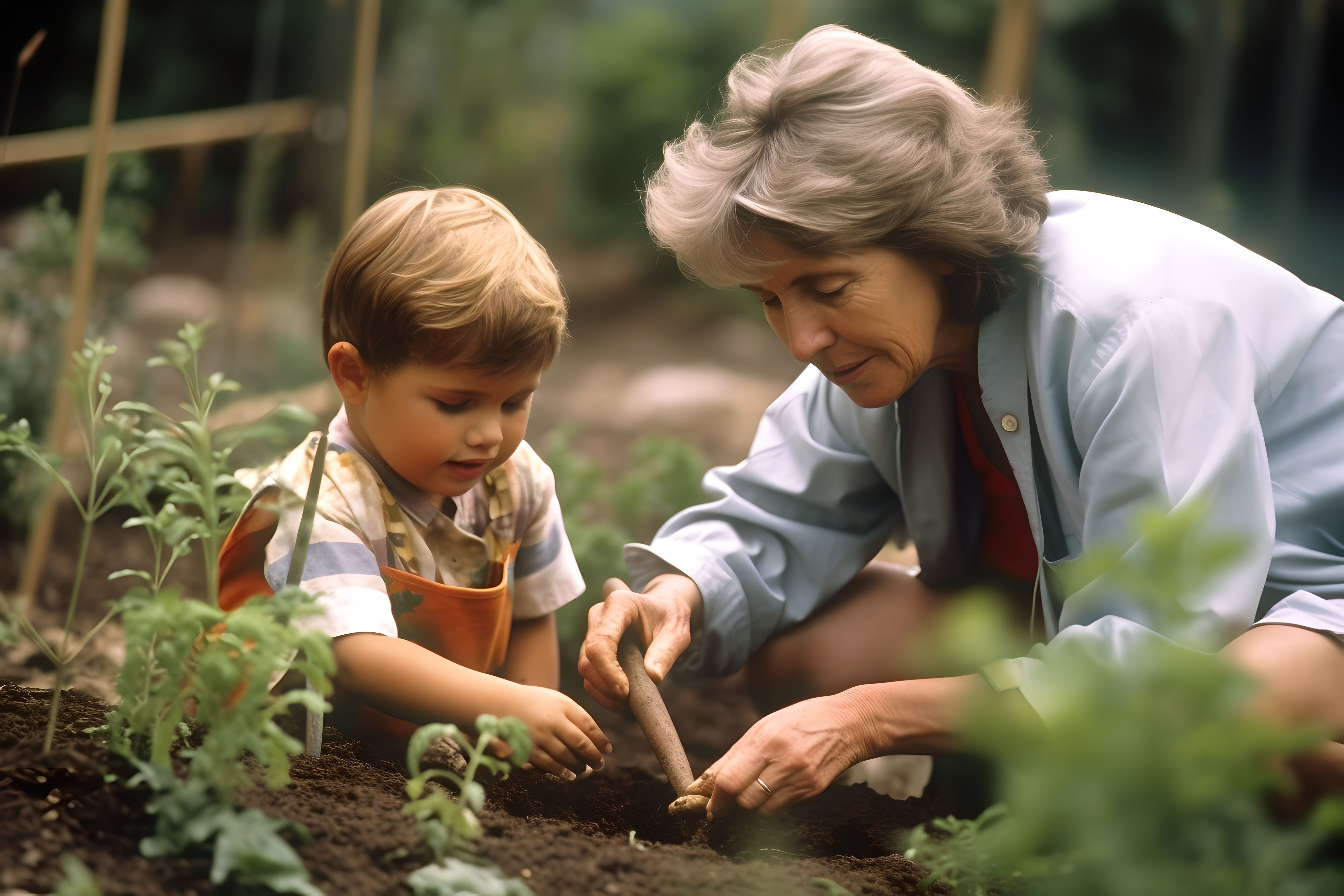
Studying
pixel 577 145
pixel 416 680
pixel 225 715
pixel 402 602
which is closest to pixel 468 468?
pixel 402 602

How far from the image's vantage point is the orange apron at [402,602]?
1826 mm

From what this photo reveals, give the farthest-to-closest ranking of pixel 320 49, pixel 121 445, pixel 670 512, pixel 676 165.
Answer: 1. pixel 320 49
2. pixel 670 512
3. pixel 676 165
4. pixel 121 445

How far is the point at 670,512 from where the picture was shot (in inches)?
125

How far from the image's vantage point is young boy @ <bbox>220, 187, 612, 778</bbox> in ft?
5.47

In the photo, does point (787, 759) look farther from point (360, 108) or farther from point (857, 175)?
point (360, 108)

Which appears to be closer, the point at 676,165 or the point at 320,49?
the point at 676,165

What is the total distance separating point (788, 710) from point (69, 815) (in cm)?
96

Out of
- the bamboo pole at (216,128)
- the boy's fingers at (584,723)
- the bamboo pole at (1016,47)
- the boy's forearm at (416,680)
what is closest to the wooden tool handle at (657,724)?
the boy's fingers at (584,723)

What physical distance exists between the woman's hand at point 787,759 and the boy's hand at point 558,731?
0.54 ft

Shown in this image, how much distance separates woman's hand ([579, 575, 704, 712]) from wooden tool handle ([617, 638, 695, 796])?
0.02 meters


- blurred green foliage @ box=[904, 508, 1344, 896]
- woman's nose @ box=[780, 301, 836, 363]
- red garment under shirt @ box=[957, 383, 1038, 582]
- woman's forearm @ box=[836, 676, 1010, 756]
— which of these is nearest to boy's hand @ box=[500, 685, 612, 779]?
woman's forearm @ box=[836, 676, 1010, 756]

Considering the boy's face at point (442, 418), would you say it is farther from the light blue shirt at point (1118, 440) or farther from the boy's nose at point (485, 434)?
the light blue shirt at point (1118, 440)

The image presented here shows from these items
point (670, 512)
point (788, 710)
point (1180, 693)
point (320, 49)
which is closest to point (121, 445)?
point (788, 710)

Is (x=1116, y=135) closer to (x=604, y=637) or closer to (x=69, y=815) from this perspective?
(x=604, y=637)
